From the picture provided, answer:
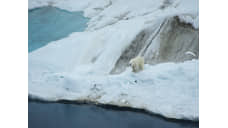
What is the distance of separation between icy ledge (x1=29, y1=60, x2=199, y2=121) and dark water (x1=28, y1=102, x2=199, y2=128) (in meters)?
0.08

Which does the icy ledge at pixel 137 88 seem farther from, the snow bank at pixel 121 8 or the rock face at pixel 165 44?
the snow bank at pixel 121 8

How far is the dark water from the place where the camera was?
223 centimetres

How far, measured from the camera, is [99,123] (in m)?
2.29

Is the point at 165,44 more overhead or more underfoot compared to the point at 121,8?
more underfoot

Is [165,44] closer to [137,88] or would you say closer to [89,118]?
[137,88]

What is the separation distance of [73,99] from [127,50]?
39.8 inches

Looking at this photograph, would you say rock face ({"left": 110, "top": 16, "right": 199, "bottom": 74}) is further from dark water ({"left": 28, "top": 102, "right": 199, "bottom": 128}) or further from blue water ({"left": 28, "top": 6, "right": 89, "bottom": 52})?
blue water ({"left": 28, "top": 6, "right": 89, "bottom": 52})

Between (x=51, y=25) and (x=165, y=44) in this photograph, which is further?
(x=51, y=25)

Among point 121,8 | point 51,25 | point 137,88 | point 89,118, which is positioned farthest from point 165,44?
point 51,25

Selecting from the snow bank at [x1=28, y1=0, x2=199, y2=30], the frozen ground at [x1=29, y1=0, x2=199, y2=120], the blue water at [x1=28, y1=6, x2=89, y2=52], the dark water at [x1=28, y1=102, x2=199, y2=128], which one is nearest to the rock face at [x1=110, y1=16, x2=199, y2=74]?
the frozen ground at [x1=29, y1=0, x2=199, y2=120]

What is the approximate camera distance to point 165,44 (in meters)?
2.92

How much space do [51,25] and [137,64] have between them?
2479 millimetres
